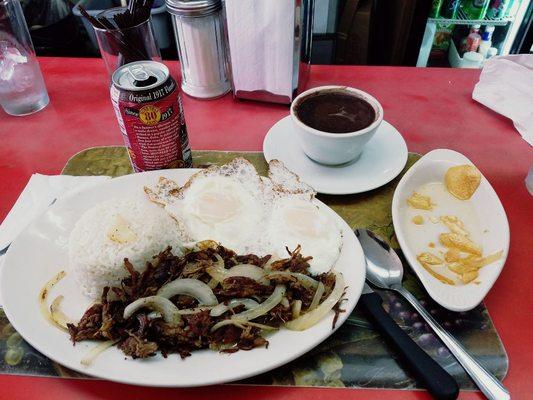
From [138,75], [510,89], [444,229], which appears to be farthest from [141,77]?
[510,89]

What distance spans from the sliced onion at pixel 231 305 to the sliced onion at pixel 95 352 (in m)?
0.23

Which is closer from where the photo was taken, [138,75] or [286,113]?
[138,75]

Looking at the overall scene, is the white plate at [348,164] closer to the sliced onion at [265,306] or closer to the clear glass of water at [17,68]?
the sliced onion at [265,306]

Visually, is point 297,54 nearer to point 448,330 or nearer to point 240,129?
point 240,129

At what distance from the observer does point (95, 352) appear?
0.92 metres

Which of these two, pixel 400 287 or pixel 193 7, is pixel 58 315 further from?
pixel 193 7

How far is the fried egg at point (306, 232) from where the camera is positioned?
1.09 metres

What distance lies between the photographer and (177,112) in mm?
1281

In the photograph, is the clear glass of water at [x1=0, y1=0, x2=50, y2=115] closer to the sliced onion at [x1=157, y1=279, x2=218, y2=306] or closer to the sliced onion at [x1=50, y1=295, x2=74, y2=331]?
the sliced onion at [x1=50, y1=295, x2=74, y2=331]

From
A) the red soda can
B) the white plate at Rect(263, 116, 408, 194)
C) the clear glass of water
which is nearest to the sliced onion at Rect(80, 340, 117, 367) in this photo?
the red soda can

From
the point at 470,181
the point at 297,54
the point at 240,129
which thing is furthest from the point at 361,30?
the point at 470,181

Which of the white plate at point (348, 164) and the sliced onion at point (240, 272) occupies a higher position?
the sliced onion at point (240, 272)

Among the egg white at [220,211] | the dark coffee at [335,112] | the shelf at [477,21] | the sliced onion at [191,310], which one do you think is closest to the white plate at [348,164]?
the dark coffee at [335,112]

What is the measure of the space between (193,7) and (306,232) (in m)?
1.02
